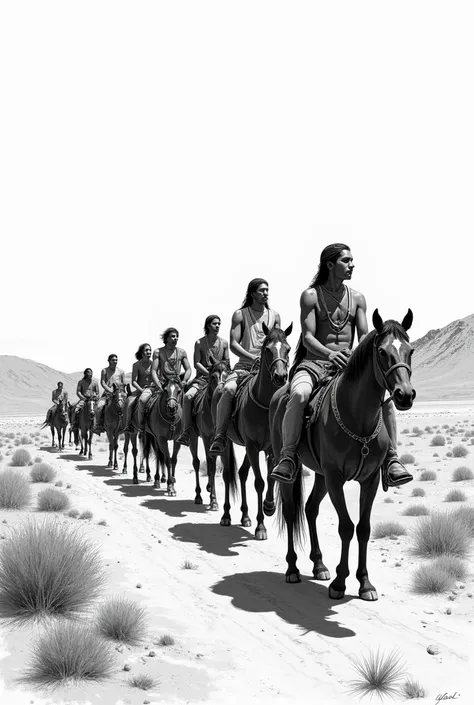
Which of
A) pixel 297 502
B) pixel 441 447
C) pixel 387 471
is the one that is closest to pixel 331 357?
pixel 387 471

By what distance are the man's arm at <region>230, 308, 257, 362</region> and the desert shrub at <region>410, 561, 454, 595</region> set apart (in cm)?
423

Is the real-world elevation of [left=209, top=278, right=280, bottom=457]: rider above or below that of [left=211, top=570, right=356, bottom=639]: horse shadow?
above

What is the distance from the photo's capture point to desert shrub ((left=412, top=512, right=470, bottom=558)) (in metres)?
8.55

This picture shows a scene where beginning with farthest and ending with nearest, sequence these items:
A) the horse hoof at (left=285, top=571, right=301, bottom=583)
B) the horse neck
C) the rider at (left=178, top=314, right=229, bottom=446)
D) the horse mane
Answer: the rider at (left=178, top=314, right=229, bottom=446) < the horse hoof at (left=285, top=571, right=301, bottom=583) < the horse neck < the horse mane

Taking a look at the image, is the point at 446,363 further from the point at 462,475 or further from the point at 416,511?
the point at 416,511

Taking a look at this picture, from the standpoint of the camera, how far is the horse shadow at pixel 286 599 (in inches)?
233

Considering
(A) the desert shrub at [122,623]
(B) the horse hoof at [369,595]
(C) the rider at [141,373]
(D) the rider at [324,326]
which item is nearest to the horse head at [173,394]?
(C) the rider at [141,373]

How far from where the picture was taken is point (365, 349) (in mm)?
6090

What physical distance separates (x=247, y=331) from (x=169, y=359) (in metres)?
5.01

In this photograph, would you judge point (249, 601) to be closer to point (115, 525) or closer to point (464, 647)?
point (464, 647)

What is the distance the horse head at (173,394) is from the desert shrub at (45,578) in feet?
25.1

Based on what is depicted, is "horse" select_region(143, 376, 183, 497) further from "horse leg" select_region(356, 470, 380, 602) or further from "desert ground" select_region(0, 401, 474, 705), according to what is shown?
"horse leg" select_region(356, 470, 380, 602)

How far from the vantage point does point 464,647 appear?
550cm

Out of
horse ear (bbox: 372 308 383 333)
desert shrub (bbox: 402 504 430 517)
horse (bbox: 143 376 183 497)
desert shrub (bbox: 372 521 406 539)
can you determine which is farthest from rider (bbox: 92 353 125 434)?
horse ear (bbox: 372 308 383 333)
